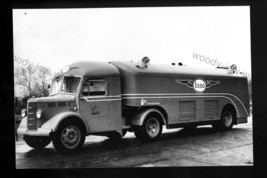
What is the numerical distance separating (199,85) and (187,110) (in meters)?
0.64

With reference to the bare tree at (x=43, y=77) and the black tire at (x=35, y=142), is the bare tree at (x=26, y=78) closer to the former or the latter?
the bare tree at (x=43, y=77)

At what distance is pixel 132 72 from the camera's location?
6.74 meters

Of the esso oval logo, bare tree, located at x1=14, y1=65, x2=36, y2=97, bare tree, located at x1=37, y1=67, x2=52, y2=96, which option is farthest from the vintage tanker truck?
bare tree, located at x1=14, y1=65, x2=36, y2=97

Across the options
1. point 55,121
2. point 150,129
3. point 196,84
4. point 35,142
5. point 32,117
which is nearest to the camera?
point 55,121

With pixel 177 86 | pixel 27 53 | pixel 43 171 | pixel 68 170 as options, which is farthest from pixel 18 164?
pixel 177 86

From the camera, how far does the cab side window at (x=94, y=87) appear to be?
6.37m

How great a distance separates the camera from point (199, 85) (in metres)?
7.29

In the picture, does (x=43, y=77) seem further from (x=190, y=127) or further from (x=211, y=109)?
(x=211, y=109)

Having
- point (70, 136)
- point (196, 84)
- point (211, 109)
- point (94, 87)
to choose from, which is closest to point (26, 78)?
point (94, 87)

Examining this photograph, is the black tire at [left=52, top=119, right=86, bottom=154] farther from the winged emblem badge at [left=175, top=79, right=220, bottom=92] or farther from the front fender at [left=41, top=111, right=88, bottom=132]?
the winged emblem badge at [left=175, top=79, right=220, bottom=92]

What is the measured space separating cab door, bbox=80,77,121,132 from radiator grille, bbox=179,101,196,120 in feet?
5.05

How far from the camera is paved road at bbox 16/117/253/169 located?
249 inches

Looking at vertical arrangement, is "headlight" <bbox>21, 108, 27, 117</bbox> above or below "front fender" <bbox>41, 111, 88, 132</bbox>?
above

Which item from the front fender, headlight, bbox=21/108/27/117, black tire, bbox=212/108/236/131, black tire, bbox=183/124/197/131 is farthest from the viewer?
black tire, bbox=212/108/236/131
